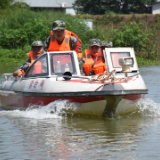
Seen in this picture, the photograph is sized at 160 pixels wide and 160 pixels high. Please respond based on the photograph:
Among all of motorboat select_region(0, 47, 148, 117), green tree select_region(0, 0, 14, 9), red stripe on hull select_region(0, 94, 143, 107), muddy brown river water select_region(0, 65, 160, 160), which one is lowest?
muddy brown river water select_region(0, 65, 160, 160)

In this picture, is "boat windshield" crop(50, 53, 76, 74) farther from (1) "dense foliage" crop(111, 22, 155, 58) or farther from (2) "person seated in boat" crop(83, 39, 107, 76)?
(1) "dense foliage" crop(111, 22, 155, 58)

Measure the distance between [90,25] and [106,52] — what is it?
21.2m

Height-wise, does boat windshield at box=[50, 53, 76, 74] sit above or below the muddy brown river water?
above

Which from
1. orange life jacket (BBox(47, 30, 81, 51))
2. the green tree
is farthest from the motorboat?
the green tree

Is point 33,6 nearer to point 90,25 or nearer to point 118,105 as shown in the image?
point 90,25

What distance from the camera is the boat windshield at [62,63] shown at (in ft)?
25.1

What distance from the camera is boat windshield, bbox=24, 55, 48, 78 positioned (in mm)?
7672

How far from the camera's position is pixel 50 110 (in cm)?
730

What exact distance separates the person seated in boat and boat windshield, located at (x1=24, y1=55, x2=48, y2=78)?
1.02 metres

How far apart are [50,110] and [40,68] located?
947 millimetres

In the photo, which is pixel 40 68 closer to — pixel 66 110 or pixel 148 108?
pixel 66 110

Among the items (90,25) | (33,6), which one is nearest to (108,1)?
(33,6)

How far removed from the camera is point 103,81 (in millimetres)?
6926

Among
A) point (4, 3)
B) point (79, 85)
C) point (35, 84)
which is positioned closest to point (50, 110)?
point (35, 84)
